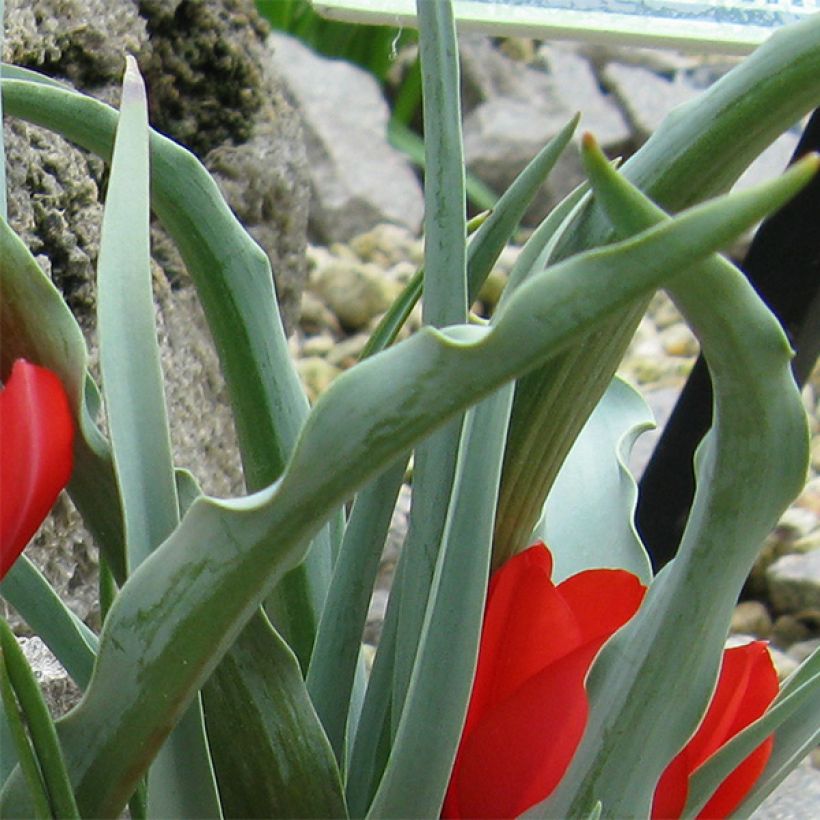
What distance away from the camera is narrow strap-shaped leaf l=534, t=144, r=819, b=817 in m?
0.21

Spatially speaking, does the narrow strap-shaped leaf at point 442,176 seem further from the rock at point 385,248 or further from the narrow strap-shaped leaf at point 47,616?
the rock at point 385,248

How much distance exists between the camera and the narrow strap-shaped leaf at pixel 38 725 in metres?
0.24

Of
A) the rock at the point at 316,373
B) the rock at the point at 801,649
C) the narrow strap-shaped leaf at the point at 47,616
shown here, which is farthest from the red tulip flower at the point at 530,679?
the rock at the point at 316,373

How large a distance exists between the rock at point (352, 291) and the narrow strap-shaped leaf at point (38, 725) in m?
2.17

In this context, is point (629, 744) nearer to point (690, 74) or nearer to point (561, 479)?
point (561, 479)

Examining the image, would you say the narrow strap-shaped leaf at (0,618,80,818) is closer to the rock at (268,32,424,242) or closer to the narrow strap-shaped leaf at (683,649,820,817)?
the narrow strap-shaped leaf at (683,649,820,817)

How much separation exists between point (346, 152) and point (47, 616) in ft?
8.68

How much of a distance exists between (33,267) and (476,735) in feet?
0.47

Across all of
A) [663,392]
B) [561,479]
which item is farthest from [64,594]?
[663,392]

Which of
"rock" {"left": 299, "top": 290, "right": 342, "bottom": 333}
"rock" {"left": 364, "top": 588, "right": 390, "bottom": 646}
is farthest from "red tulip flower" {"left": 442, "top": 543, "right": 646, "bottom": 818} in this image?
"rock" {"left": 299, "top": 290, "right": 342, "bottom": 333}

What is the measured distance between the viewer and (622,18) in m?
0.53

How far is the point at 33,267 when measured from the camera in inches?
10.1

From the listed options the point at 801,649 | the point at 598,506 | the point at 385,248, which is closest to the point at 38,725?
the point at 598,506

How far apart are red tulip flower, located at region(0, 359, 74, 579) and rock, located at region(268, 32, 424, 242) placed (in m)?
2.58
